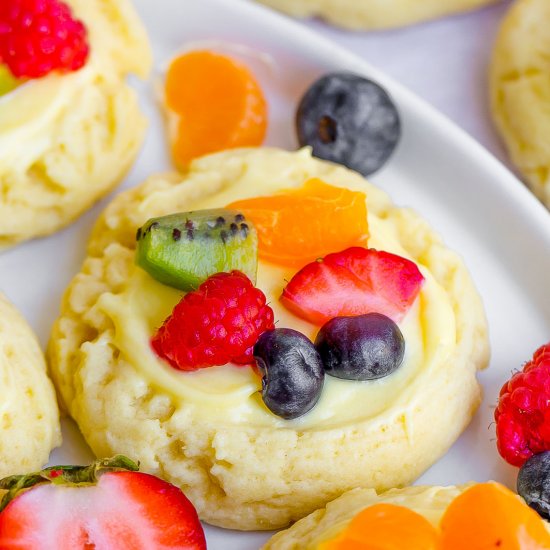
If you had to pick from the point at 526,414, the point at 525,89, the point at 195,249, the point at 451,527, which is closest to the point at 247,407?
the point at 195,249

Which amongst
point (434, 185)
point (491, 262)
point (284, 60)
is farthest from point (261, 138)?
point (491, 262)

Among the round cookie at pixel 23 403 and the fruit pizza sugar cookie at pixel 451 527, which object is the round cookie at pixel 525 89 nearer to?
the fruit pizza sugar cookie at pixel 451 527

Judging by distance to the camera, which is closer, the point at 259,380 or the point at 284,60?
the point at 259,380

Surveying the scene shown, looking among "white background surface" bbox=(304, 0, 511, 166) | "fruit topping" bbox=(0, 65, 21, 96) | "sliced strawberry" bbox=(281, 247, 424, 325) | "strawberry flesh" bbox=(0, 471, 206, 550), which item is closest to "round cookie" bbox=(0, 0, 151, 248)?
"fruit topping" bbox=(0, 65, 21, 96)

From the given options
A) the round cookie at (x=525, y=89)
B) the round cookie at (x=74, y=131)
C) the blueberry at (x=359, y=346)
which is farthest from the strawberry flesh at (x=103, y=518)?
the round cookie at (x=525, y=89)

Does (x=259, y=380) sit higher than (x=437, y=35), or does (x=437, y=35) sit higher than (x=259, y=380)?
(x=437, y=35)

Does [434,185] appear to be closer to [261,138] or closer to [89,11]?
[261,138]

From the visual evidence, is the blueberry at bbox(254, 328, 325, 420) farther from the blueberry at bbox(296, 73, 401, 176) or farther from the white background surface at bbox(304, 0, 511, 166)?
the white background surface at bbox(304, 0, 511, 166)
